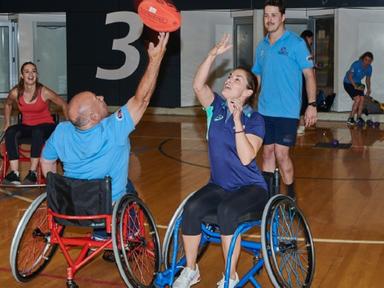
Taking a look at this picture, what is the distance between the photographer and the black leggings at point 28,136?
19.6 feet

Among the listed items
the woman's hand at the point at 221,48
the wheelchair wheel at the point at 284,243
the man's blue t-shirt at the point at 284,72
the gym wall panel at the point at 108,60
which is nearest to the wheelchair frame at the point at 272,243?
the wheelchair wheel at the point at 284,243

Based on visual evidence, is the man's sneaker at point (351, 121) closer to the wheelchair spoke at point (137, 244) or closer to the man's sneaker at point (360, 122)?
the man's sneaker at point (360, 122)

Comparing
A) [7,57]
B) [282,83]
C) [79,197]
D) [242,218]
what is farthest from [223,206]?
[7,57]

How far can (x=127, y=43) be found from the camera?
12.9m

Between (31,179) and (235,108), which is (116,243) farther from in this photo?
(31,179)

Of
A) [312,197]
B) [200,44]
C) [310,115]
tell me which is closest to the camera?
[310,115]

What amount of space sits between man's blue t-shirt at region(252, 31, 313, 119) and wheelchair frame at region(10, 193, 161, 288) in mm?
1591

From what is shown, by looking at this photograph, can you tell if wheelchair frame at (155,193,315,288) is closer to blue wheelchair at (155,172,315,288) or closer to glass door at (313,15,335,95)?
blue wheelchair at (155,172,315,288)

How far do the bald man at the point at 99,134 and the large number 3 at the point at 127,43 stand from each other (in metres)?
9.34

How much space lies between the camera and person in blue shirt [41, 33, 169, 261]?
3486 millimetres

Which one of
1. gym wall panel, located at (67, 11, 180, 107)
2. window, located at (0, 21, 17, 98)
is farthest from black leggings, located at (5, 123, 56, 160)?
window, located at (0, 21, 17, 98)

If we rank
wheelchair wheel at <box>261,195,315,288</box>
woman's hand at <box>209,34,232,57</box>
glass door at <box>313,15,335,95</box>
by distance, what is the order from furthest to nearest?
glass door at <box>313,15,335,95</box>
woman's hand at <box>209,34,232,57</box>
wheelchair wheel at <box>261,195,315,288</box>

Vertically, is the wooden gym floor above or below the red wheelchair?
below

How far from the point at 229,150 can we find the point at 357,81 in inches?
319
